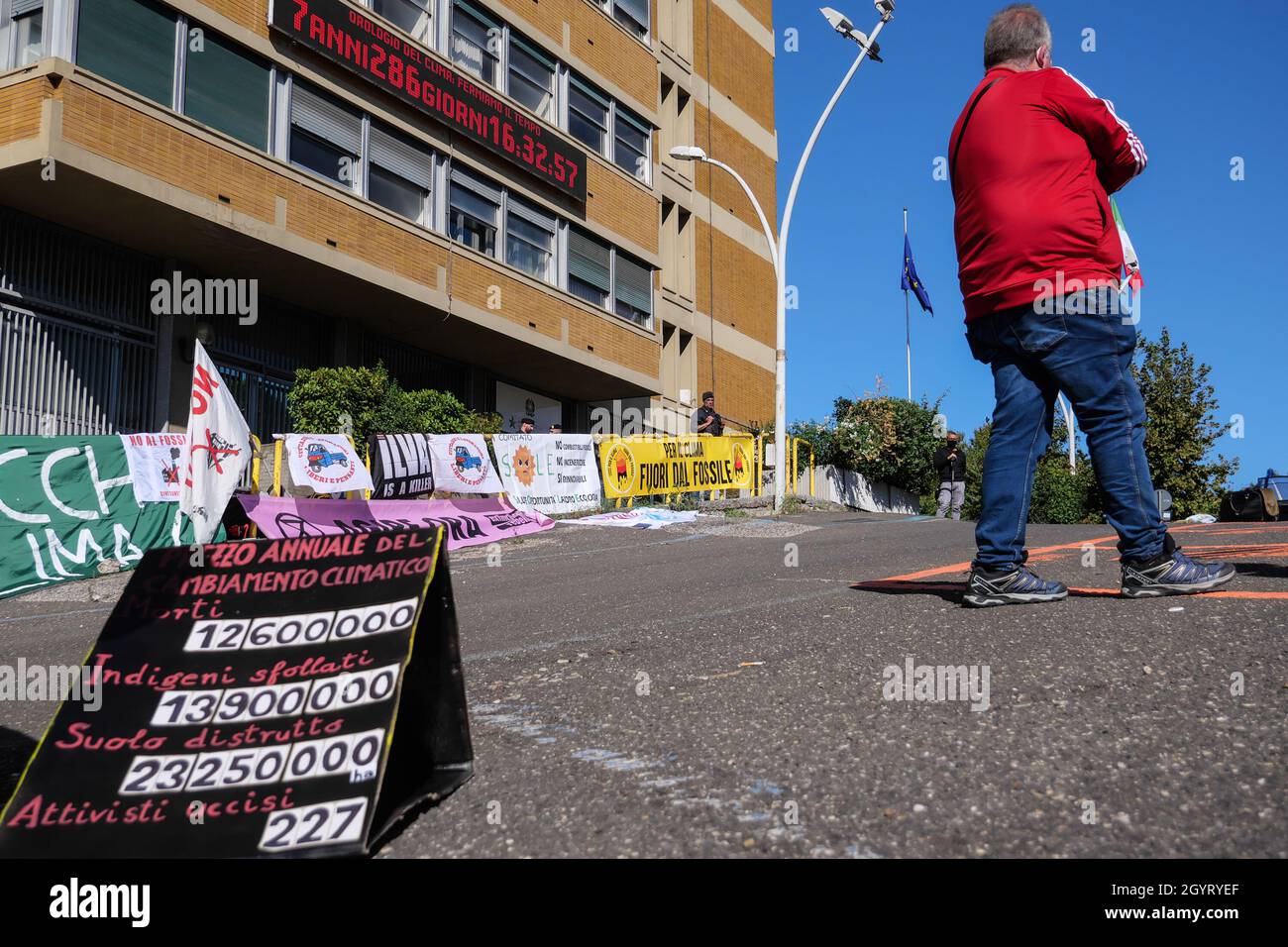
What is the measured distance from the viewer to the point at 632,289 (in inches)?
1059

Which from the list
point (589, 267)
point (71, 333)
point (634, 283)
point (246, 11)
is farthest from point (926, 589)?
point (634, 283)

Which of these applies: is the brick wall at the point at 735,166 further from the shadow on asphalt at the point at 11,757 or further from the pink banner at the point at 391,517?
the shadow on asphalt at the point at 11,757

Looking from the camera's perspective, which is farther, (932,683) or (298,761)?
(932,683)

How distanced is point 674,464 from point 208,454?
10.1 meters

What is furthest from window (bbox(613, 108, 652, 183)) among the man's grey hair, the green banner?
the man's grey hair

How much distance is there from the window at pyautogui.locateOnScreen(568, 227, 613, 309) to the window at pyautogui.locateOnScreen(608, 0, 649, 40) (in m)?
6.76

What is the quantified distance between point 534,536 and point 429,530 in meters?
12.1

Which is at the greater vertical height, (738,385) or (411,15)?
(411,15)

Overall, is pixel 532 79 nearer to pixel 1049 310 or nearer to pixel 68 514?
pixel 68 514

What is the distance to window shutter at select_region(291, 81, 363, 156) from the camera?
56.1 ft

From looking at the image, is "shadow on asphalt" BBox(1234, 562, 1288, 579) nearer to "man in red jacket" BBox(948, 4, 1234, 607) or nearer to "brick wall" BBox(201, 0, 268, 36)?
"man in red jacket" BBox(948, 4, 1234, 607)
